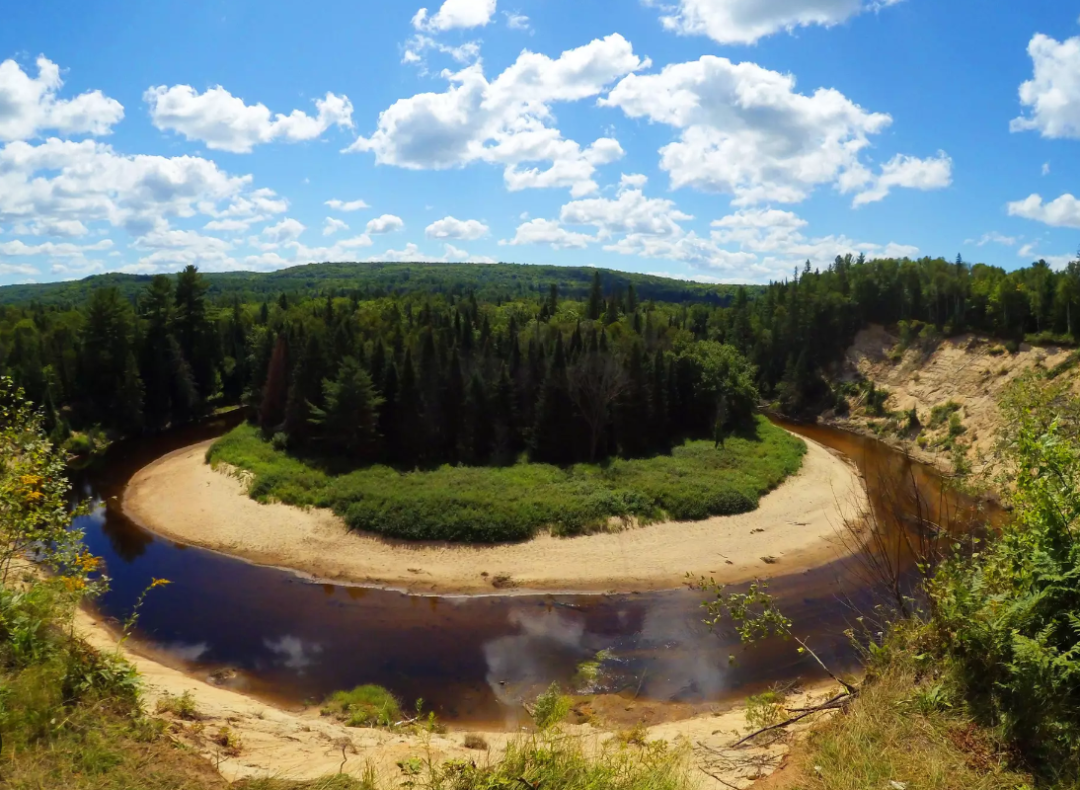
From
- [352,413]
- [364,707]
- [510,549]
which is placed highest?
[352,413]

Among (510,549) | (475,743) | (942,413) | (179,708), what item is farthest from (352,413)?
(942,413)

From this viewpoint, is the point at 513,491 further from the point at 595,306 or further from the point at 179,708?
the point at 595,306

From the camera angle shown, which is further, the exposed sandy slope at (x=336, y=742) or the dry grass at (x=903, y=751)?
the exposed sandy slope at (x=336, y=742)

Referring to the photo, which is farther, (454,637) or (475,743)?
(454,637)

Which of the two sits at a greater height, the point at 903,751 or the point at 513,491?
the point at 903,751

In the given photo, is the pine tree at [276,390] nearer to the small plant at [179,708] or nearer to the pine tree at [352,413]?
the pine tree at [352,413]

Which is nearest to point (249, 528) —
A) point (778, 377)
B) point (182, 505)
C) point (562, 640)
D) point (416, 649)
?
point (182, 505)

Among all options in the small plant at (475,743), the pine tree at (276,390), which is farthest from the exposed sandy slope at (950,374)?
the pine tree at (276,390)
